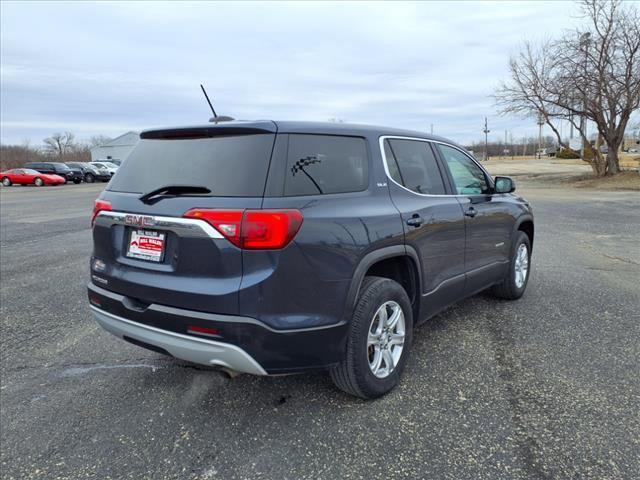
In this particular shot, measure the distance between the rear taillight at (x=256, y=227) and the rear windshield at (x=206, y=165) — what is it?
125 millimetres

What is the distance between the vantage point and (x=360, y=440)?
2.63 metres

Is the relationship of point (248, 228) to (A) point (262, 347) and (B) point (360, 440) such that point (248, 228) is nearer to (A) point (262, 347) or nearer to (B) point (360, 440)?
(A) point (262, 347)

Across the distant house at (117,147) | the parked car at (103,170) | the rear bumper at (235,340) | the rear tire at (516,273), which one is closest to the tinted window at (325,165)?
the rear bumper at (235,340)

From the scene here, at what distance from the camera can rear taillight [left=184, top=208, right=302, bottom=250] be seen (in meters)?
2.39

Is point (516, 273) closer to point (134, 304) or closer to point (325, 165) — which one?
point (325, 165)

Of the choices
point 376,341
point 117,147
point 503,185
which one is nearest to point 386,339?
point 376,341

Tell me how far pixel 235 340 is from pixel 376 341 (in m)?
1.01

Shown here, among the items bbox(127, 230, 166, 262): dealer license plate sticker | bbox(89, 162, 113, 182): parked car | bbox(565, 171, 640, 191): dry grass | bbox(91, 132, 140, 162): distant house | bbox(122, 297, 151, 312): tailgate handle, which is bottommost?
bbox(565, 171, 640, 191): dry grass

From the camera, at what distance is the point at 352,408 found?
295cm

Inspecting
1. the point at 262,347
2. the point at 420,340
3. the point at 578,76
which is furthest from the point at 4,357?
the point at 578,76

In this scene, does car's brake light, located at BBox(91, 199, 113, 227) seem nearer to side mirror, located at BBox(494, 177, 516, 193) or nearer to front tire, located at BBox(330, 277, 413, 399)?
front tire, located at BBox(330, 277, 413, 399)

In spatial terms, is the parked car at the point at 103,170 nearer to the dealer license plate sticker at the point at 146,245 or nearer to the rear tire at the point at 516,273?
the rear tire at the point at 516,273

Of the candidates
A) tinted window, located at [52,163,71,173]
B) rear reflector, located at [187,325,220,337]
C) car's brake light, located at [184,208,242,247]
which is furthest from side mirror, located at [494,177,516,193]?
tinted window, located at [52,163,71,173]

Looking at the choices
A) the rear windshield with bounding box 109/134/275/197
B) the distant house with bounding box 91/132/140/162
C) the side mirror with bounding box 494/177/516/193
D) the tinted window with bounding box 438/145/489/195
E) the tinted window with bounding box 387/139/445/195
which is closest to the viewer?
the rear windshield with bounding box 109/134/275/197
